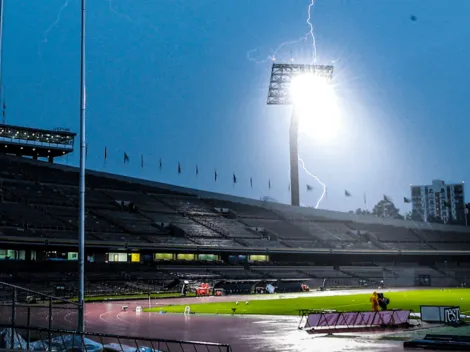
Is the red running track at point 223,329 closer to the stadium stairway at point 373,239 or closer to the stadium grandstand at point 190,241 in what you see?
the stadium grandstand at point 190,241

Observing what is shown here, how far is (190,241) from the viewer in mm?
79688

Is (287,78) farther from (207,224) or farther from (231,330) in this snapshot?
(231,330)

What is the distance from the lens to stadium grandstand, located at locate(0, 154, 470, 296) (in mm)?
66250

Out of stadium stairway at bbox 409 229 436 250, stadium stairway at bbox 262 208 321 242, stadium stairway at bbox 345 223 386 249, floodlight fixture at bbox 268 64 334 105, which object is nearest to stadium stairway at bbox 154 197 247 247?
stadium stairway at bbox 262 208 321 242

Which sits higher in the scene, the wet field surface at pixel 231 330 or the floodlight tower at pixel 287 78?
the floodlight tower at pixel 287 78

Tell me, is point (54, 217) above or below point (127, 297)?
above

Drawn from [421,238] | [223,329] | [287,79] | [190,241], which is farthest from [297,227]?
[223,329]

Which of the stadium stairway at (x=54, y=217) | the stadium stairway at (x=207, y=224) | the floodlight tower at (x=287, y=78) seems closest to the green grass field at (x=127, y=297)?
the stadium stairway at (x=54, y=217)

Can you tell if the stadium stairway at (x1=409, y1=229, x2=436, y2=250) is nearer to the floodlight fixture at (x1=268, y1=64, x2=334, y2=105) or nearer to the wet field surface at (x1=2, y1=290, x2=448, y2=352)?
the floodlight fixture at (x1=268, y1=64, x2=334, y2=105)

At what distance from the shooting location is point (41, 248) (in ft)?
226

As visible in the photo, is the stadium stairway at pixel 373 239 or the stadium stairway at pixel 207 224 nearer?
the stadium stairway at pixel 207 224

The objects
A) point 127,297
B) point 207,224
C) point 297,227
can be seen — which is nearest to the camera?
point 127,297

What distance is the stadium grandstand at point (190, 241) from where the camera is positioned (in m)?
66.2

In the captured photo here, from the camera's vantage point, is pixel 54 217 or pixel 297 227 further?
pixel 297 227
